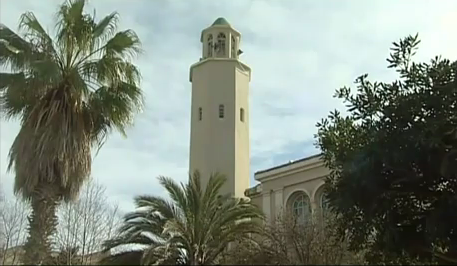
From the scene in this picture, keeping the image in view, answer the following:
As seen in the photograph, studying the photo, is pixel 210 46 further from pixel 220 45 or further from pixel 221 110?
pixel 221 110

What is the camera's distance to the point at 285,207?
28359mm

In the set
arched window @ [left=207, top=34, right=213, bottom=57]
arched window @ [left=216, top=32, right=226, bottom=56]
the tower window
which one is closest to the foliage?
the tower window

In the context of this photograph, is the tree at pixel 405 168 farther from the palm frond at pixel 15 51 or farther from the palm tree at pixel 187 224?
the palm frond at pixel 15 51

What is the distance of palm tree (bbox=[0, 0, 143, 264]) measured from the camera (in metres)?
14.1

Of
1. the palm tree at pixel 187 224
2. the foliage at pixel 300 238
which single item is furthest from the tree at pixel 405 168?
the palm tree at pixel 187 224

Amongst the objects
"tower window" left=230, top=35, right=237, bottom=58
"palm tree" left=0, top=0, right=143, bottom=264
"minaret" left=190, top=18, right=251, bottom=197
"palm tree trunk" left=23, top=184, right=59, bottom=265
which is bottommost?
"palm tree trunk" left=23, top=184, right=59, bottom=265

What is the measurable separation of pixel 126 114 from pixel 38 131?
2150 millimetres

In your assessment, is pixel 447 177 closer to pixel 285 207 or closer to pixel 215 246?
pixel 215 246

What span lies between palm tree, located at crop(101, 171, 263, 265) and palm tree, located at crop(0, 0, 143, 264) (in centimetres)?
354

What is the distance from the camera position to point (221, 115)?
3178 cm

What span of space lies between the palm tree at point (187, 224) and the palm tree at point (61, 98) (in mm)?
3541

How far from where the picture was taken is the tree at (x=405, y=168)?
47.3 ft

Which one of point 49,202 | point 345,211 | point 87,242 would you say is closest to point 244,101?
point 87,242

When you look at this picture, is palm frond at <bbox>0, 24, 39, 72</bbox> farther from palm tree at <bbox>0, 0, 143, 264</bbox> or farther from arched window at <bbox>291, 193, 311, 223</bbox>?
arched window at <bbox>291, 193, 311, 223</bbox>
